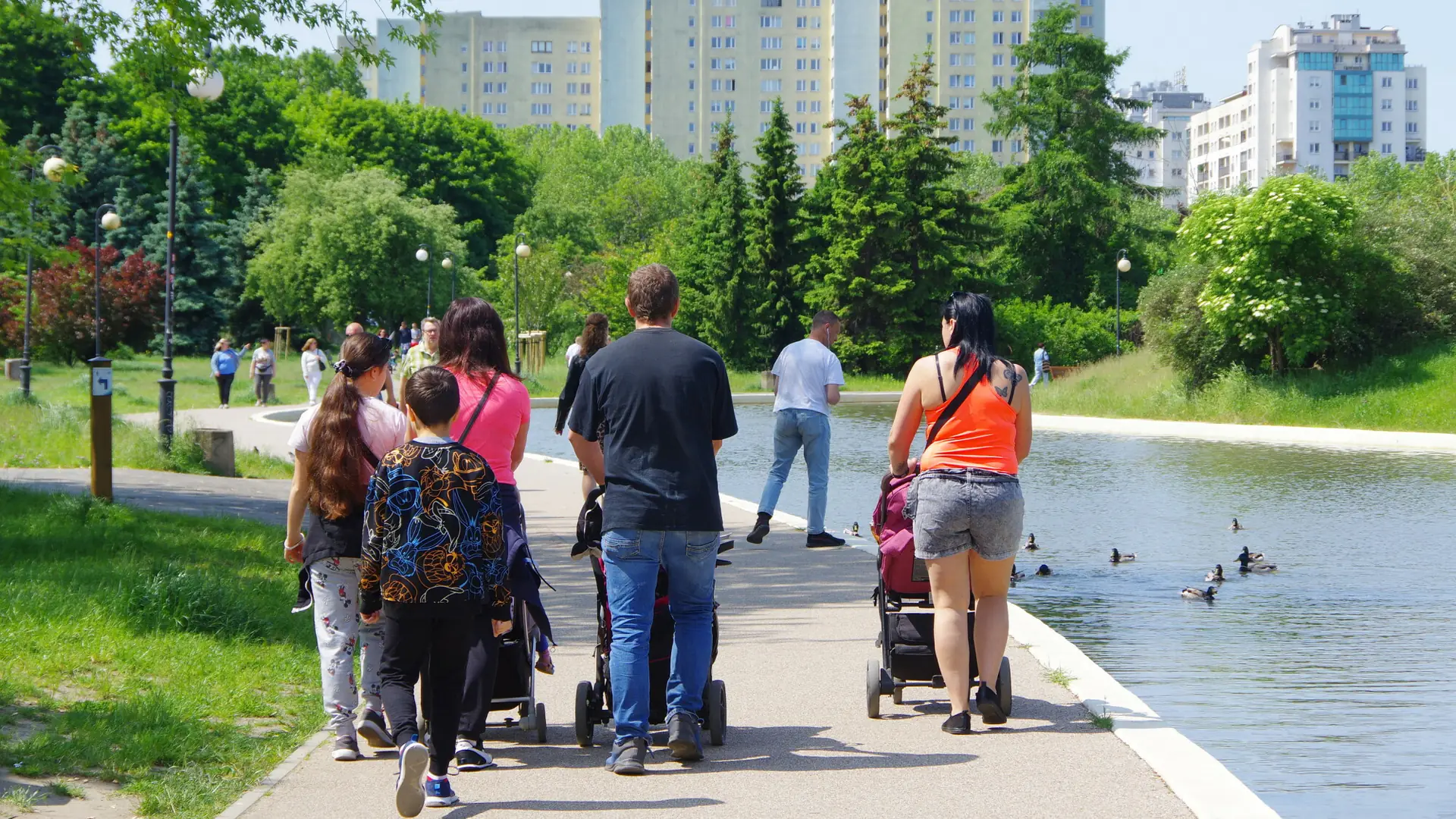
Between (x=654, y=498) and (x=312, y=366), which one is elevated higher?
(x=312, y=366)

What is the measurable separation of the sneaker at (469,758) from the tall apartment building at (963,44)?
Result: 152m

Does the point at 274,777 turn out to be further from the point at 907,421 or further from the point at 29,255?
the point at 29,255

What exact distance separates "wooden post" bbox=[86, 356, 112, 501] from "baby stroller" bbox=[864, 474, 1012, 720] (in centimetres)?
784

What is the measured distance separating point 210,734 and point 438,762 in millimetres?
1451

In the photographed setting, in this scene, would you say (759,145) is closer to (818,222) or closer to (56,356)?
(818,222)

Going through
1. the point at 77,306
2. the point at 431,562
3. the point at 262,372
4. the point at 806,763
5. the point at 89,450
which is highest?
the point at 77,306

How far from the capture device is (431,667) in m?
5.17

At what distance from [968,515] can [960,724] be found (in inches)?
34.6

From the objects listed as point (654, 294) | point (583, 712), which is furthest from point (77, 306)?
point (654, 294)

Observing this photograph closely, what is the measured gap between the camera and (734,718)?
255 inches

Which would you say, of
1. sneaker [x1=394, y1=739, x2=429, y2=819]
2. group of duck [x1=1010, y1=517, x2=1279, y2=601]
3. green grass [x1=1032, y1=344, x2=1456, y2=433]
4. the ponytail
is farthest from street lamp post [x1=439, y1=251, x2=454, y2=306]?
sneaker [x1=394, y1=739, x2=429, y2=819]

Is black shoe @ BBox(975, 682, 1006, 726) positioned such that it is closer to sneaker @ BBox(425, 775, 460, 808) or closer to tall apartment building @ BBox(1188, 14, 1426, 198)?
sneaker @ BBox(425, 775, 460, 808)

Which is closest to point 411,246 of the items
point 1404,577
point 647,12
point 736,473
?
point 736,473

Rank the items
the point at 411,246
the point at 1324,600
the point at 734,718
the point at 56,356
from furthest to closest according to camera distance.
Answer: the point at 411,246
the point at 56,356
the point at 1324,600
the point at 734,718
